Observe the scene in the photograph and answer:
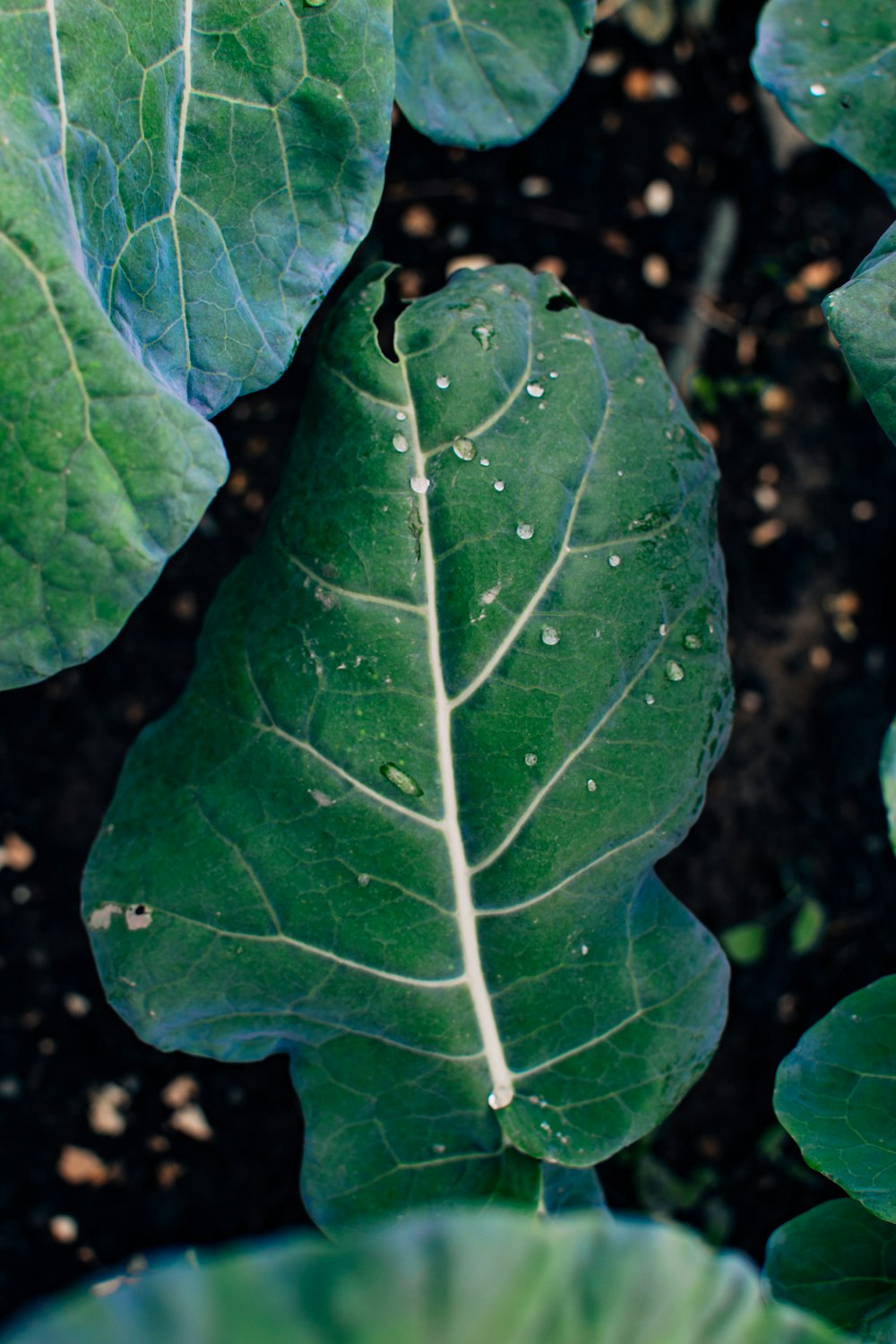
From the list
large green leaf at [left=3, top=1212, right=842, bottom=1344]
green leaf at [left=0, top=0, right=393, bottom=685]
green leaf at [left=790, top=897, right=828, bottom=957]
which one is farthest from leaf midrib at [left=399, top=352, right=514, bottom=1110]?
green leaf at [left=790, top=897, right=828, bottom=957]

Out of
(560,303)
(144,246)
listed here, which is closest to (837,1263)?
(560,303)

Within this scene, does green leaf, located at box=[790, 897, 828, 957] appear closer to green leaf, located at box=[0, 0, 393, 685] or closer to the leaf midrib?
the leaf midrib

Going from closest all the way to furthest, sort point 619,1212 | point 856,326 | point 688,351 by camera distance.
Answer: point 856,326, point 619,1212, point 688,351

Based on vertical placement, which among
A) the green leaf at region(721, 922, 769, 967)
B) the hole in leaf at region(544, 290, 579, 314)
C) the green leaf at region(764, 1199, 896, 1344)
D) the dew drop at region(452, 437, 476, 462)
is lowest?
the green leaf at region(721, 922, 769, 967)

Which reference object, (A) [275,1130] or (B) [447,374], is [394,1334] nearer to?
(B) [447,374]

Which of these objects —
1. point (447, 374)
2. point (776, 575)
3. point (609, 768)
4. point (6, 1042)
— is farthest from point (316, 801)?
point (776, 575)

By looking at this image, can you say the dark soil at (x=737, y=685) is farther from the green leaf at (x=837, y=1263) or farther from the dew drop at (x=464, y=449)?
the dew drop at (x=464, y=449)

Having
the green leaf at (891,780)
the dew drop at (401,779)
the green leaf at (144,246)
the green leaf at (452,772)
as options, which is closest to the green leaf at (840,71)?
the green leaf at (452,772)
